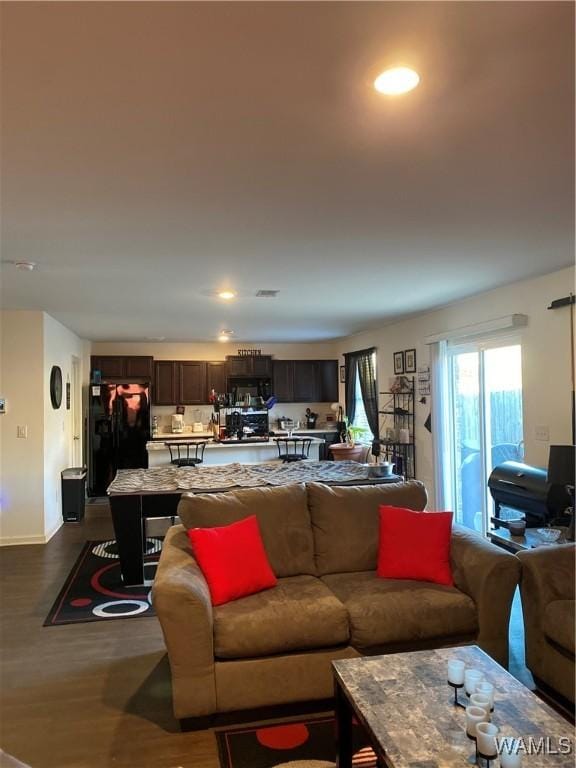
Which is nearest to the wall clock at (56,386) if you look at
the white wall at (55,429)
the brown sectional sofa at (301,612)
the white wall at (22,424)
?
the white wall at (55,429)

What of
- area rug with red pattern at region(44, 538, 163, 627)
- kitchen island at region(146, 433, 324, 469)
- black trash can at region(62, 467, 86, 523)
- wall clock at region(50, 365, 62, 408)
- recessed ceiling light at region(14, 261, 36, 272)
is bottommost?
area rug with red pattern at region(44, 538, 163, 627)

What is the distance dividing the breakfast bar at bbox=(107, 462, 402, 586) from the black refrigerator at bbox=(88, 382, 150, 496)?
3.65 metres

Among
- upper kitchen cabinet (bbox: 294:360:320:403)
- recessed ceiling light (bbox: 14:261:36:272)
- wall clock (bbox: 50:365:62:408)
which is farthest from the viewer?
upper kitchen cabinet (bbox: 294:360:320:403)

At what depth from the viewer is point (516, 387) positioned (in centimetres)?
473

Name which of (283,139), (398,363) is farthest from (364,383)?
(283,139)

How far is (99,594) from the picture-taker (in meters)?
4.05

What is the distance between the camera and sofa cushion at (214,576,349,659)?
2434 millimetres

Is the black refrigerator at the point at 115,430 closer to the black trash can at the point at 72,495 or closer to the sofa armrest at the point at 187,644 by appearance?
the black trash can at the point at 72,495

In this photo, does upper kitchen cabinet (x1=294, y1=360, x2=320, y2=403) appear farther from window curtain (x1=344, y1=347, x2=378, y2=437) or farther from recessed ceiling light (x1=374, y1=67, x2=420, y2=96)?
recessed ceiling light (x1=374, y1=67, x2=420, y2=96)

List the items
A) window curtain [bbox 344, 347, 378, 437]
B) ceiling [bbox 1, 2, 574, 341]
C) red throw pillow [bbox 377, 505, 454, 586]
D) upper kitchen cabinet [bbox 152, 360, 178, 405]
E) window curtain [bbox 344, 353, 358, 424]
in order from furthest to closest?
1. upper kitchen cabinet [bbox 152, 360, 178, 405]
2. window curtain [bbox 344, 353, 358, 424]
3. window curtain [bbox 344, 347, 378, 437]
4. red throw pillow [bbox 377, 505, 454, 586]
5. ceiling [bbox 1, 2, 574, 341]

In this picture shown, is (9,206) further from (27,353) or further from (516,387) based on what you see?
(516,387)

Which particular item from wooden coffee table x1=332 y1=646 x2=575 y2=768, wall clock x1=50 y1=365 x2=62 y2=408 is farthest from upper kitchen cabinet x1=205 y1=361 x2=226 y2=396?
wooden coffee table x1=332 y1=646 x2=575 y2=768

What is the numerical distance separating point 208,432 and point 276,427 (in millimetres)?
1256

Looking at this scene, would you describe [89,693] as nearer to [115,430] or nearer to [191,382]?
[115,430]
